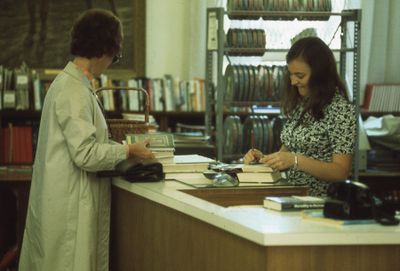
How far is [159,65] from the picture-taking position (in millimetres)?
7102

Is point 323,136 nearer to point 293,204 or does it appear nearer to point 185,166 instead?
point 185,166

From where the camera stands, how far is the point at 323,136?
3543mm

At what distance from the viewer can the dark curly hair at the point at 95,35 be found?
3.42 metres

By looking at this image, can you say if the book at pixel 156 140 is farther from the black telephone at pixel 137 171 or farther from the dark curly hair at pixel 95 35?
the dark curly hair at pixel 95 35

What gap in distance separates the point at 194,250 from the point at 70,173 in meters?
0.82

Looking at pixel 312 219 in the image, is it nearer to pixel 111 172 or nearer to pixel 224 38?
pixel 111 172

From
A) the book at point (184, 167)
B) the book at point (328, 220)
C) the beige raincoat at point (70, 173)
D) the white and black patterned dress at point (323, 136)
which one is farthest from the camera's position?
the book at point (184, 167)

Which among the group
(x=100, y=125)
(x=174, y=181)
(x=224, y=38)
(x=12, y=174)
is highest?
(x=224, y=38)

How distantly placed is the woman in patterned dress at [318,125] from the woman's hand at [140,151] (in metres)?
0.46

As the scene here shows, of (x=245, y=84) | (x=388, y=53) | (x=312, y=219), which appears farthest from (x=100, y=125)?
(x=388, y=53)

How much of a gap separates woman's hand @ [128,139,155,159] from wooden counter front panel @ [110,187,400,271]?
0.18 meters

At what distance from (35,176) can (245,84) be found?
8.80ft

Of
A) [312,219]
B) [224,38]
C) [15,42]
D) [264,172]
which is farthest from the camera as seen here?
[15,42]

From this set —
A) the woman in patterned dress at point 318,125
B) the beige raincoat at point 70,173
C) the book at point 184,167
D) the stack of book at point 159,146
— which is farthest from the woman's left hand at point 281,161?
the beige raincoat at point 70,173
